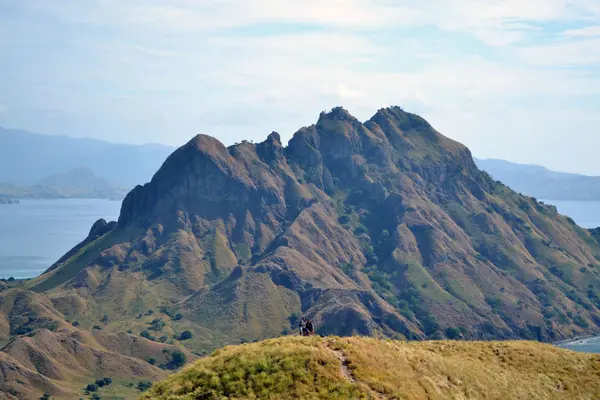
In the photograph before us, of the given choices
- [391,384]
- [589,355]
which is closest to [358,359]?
[391,384]

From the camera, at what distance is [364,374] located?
59844 mm

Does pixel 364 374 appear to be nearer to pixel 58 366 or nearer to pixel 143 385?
pixel 143 385

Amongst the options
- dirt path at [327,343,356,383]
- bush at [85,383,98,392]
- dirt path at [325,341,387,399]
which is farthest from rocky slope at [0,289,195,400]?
dirt path at [327,343,356,383]

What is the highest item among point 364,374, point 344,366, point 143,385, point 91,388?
point 344,366

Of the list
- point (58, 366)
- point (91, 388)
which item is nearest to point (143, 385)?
point (91, 388)

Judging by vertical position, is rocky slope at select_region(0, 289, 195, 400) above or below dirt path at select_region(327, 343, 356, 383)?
below

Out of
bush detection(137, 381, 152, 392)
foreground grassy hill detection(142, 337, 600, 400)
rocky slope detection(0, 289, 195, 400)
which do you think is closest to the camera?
foreground grassy hill detection(142, 337, 600, 400)

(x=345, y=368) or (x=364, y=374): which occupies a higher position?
(x=345, y=368)

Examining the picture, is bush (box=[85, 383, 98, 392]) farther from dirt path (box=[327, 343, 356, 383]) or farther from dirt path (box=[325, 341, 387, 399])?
dirt path (box=[327, 343, 356, 383])

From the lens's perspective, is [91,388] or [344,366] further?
[91,388]

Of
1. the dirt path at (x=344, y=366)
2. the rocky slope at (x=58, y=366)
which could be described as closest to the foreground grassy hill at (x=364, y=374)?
the dirt path at (x=344, y=366)

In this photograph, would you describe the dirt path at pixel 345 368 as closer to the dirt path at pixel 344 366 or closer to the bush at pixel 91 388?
the dirt path at pixel 344 366

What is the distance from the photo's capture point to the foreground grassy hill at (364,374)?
193 feet

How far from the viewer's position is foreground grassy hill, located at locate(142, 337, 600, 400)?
58750 mm
